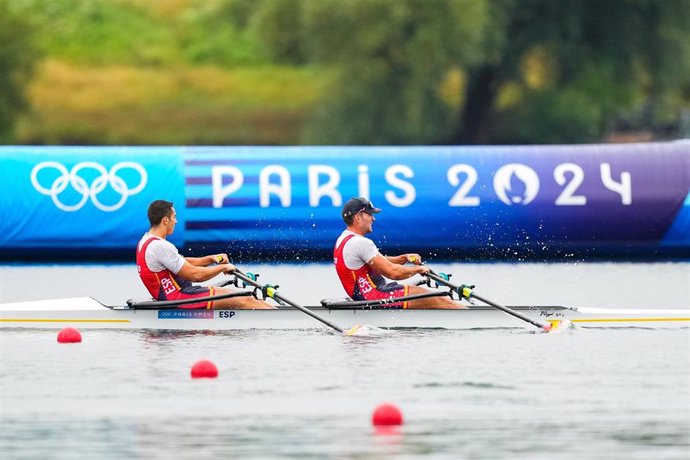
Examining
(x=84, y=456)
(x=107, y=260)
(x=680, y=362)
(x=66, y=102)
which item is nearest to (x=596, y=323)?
(x=680, y=362)

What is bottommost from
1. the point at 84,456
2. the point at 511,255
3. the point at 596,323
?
the point at 84,456

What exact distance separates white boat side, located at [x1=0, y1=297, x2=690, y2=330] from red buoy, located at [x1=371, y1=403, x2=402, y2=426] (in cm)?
543

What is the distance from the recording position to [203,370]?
15.1 metres

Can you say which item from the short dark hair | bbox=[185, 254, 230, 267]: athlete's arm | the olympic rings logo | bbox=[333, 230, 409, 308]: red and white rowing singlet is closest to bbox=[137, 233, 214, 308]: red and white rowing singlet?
the short dark hair

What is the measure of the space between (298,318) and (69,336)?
2.49m

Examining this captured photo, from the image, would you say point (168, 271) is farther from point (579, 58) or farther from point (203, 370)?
→ point (579, 58)

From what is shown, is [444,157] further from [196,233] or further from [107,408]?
[107,408]

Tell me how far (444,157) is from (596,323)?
852 cm

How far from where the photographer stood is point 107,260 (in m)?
27.7

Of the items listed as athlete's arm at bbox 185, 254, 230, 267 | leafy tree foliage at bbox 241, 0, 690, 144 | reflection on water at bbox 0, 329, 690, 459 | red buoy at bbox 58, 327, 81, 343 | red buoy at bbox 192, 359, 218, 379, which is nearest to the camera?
reflection on water at bbox 0, 329, 690, 459

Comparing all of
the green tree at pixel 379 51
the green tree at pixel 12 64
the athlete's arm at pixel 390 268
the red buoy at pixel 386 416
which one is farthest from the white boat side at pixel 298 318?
the green tree at pixel 12 64

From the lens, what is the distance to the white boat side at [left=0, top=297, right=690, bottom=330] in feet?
60.2

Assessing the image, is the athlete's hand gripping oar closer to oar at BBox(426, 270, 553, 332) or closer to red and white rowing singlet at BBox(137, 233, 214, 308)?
red and white rowing singlet at BBox(137, 233, 214, 308)

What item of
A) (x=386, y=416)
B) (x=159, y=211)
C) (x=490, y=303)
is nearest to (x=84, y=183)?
(x=159, y=211)
